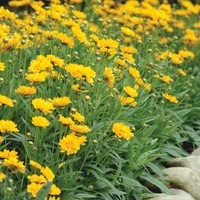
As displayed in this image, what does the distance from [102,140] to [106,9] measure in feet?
8.19

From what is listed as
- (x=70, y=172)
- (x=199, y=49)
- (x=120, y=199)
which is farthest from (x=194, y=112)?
(x=70, y=172)

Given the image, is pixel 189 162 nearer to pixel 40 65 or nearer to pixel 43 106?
pixel 40 65

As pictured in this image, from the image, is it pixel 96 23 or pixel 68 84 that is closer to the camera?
pixel 68 84

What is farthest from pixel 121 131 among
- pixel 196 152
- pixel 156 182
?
pixel 196 152

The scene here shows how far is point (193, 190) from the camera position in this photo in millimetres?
4070

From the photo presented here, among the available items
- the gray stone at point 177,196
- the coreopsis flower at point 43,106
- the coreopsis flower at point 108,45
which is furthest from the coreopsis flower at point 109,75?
the gray stone at point 177,196

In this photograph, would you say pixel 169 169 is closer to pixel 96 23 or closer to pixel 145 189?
pixel 145 189

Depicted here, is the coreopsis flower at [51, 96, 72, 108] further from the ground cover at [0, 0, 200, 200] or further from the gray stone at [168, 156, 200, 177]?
the gray stone at [168, 156, 200, 177]

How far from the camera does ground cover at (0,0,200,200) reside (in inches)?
124

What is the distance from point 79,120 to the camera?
3260 mm

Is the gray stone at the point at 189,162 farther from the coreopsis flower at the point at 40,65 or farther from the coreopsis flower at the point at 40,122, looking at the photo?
the coreopsis flower at the point at 40,122

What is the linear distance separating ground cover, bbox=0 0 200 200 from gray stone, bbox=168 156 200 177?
0.09m

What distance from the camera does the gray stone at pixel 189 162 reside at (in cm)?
427

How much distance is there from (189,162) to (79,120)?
130cm
